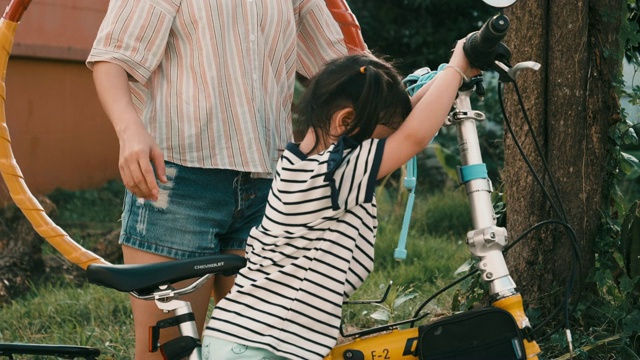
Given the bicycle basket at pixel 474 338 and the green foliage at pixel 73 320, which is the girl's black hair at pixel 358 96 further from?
the green foliage at pixel 73 320

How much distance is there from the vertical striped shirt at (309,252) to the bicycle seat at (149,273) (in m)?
0.11

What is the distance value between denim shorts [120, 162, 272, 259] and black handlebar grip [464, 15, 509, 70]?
71 cm

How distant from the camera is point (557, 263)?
3289mm

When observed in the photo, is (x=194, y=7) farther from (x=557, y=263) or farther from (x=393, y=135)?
(x=557, y=263)

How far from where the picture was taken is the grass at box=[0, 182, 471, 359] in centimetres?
416

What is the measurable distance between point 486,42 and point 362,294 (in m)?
2.74

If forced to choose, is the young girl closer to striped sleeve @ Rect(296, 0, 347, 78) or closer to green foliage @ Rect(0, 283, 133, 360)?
striped sleeve @ Rect(296, 0, 347, 78)

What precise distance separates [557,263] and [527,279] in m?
0.12

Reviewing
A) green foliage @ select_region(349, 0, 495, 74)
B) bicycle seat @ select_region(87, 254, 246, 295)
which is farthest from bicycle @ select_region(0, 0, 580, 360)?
green foliage @ select_region(349, 0, 495, 74)

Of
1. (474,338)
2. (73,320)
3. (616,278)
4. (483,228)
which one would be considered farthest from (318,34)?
(73,320)

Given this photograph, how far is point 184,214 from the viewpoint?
2363 mm

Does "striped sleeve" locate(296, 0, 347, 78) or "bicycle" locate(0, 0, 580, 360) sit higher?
"striped sleeve" locate(296, 0, 347, 78)

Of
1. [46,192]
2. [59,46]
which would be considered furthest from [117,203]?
[59,46]

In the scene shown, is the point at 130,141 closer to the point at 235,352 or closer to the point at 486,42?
the point at 235,352
